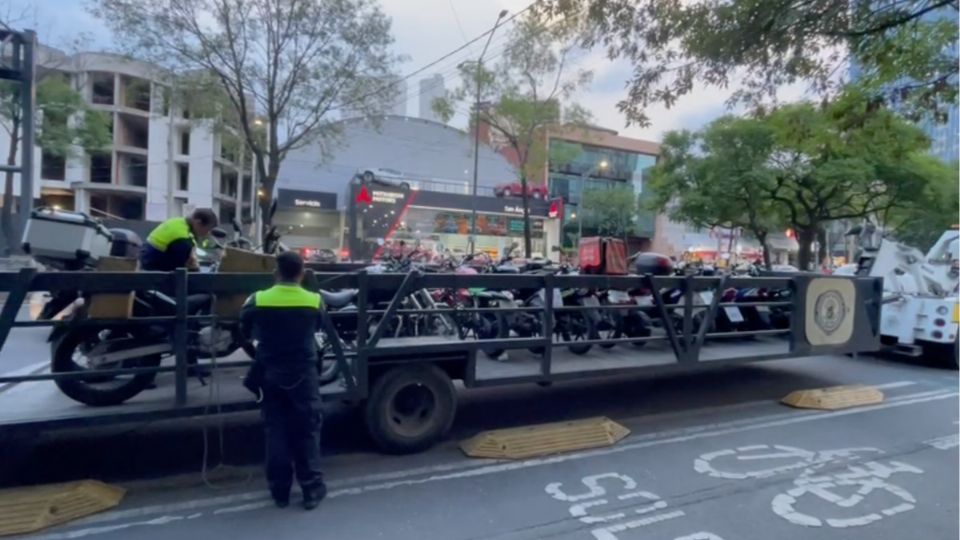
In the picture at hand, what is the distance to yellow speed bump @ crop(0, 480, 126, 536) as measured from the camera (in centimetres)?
387

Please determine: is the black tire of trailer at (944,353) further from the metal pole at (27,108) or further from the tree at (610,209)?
the tree at (610,209)

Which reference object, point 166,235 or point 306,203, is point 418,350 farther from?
point 306,203

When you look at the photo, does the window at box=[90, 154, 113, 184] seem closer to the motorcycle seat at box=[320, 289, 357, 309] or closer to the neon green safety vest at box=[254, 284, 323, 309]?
the motorcycle seat at box=[320, 289, 357, 309]

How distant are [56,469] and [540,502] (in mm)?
3495

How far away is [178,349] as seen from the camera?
171 inches

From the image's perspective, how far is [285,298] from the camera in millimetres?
4176

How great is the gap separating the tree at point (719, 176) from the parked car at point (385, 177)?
1915 cm

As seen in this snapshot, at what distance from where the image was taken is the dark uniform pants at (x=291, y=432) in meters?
4.23

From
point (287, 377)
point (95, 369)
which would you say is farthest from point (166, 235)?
point (287, 377)

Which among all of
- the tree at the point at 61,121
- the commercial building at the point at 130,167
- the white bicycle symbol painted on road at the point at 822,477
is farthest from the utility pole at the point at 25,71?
the commercial building at the point at 130,167

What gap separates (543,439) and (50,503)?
3527 mm

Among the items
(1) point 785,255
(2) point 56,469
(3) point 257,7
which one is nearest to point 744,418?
(2) point 56,469

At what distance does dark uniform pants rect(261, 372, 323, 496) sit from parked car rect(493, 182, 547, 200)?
42.2 meters

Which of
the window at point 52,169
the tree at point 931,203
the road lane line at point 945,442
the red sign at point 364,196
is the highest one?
the window at point 52,169
